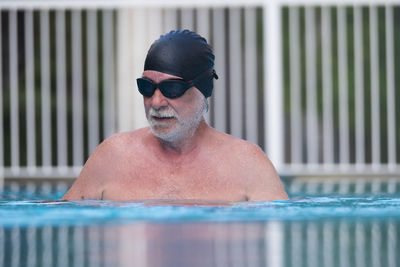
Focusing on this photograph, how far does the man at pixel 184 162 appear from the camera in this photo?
428 centimetres

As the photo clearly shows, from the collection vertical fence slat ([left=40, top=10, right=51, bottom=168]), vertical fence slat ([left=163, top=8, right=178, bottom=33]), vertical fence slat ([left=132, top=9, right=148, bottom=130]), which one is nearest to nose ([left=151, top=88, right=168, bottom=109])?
vertical fence slat ([left=40, top=10, right=51, bottom=168])

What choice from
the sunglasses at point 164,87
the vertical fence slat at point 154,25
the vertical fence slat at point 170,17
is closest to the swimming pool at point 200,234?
the sunglasses at point 164,87

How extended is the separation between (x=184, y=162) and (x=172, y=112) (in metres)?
0.37

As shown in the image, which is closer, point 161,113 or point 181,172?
point 161,113

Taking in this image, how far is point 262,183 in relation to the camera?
14.2 feet

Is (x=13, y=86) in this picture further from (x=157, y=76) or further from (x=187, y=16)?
(x=157, y=76)

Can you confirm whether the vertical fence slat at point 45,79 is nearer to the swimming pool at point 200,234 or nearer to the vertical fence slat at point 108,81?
the vertical fence slat at point 108,81

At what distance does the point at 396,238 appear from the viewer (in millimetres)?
3213

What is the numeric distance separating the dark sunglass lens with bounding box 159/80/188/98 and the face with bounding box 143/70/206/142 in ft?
0.06

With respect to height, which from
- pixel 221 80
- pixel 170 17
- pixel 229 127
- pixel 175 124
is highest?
pixel 170 17

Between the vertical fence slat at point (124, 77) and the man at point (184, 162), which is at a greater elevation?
the vertical fence slat at point (124, 77)

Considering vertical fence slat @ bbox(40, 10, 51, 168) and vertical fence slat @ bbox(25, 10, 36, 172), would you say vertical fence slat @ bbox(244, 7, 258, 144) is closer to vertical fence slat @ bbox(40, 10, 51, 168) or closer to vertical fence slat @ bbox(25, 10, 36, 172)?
vertical fence slat @ bbox(40, 10, 51, 168)

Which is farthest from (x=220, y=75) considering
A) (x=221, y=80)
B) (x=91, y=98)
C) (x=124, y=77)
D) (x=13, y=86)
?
(x=13, y=86)

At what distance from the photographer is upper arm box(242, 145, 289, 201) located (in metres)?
4.29
